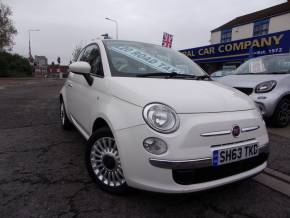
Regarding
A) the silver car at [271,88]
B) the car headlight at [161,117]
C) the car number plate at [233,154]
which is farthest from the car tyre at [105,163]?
the silver car at [271,88]

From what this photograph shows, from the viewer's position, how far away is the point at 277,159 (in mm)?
3588

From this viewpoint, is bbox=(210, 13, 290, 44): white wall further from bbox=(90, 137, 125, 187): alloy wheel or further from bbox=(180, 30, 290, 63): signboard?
bbox=(90, 137, 125, 187): alloy wheel

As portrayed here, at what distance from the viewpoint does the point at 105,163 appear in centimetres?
257

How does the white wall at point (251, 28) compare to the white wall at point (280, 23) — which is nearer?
the white wall at point (280, 23)

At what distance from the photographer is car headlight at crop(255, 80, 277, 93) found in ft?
16.7

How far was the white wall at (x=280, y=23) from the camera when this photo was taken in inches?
998

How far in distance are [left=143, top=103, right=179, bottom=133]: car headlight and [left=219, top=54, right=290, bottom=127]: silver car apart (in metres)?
3.45

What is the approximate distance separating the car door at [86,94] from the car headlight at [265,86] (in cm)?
329

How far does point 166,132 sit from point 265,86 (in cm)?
381

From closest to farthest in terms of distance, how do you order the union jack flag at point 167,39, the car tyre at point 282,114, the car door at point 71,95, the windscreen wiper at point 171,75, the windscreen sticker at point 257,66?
the windscreen wiper at point 171,75 → the car door at point 71,95 → the car tyre at point 282,114 → the windscreen sticker at point 257,66 → the union jack flag at point 167,39

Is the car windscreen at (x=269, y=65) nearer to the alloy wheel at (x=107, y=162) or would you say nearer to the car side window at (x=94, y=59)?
the car side window at (x=94, y=59)

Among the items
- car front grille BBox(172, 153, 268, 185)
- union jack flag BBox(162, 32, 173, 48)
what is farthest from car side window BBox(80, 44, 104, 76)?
union jack flag BBox(162, 32, 173, 48)

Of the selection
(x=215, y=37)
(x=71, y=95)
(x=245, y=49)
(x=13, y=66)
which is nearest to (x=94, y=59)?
(x=71, y=95)

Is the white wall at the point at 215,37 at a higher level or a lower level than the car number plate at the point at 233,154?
higher
